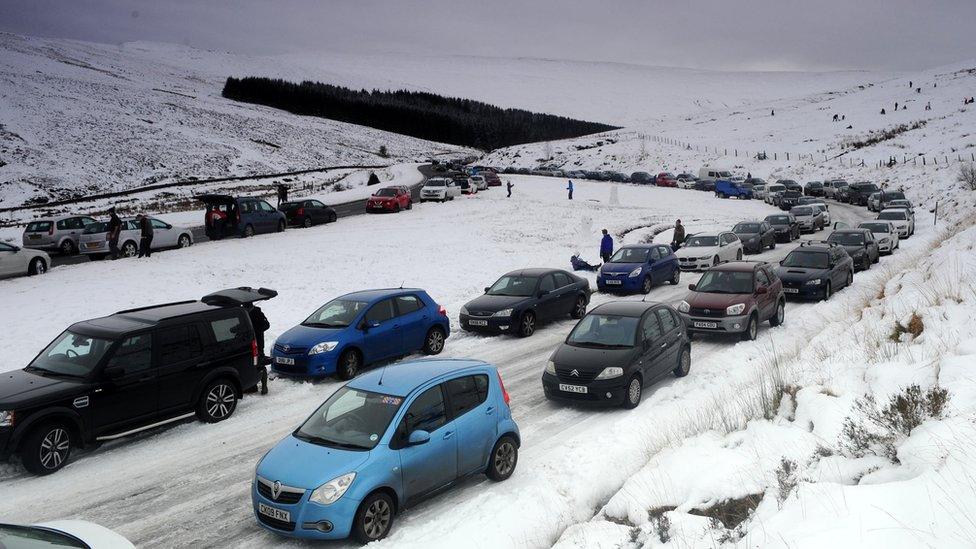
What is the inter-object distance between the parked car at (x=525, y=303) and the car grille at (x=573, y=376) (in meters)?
5.07

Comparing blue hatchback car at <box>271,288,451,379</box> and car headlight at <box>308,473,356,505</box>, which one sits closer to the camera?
car headlight at <box>308,473,356,505</box>

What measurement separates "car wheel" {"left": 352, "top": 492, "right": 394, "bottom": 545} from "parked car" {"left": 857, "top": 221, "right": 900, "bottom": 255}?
25.9m

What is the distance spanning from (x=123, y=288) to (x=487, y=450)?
15495mm

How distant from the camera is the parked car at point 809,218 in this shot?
122 feet

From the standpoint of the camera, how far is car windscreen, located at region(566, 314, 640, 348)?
12.0 m

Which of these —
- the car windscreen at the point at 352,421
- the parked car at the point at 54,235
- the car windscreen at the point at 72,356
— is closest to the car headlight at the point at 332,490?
the car windscreen at the point at 352,421

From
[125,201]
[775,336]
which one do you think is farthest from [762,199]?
[125,201]

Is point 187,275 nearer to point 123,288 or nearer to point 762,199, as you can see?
point 123,288

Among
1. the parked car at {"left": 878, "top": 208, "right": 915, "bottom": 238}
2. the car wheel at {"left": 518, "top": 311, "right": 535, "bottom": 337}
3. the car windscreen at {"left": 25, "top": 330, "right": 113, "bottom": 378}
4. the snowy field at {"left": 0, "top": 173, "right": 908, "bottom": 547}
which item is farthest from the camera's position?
the parked car at {"left": 878, "top": 208, "right": 915, "bottom": 238}

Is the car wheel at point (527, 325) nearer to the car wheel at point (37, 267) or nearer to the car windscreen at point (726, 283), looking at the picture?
the car windscreen at point (726, 283)

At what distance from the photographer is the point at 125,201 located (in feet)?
159

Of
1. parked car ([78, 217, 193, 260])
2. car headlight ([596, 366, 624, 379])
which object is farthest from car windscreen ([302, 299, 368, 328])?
parked car ([78, 217, 193, 260])

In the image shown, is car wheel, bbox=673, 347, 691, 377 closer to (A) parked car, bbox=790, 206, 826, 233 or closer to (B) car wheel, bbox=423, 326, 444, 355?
(B) car wheel, bbox=423, 326, 444, 355

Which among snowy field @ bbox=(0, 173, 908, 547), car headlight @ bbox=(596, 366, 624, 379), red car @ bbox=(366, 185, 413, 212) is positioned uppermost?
red car @ bbox=(366, 185, 413, 212)
